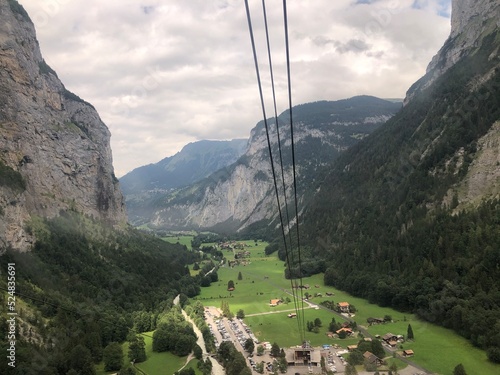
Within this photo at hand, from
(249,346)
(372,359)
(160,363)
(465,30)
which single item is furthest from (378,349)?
(465,30)

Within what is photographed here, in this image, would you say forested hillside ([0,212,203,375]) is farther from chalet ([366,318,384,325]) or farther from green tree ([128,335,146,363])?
chalet ([366,318,384,325])

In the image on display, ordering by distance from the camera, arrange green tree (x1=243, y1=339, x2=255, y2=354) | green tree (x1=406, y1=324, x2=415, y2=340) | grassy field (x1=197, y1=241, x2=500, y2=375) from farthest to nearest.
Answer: green tree (x1=406, y1=324, x2=415, y2=340), green tree (x1=243, y1=339, x2=255, y2=354), grassy field (x1=197, y1=241, x2=500, y2=375)

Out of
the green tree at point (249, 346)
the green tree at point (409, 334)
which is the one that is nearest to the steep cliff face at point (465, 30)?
the green tree at point (409, 334)

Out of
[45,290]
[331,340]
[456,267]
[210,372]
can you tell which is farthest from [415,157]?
[45,290]

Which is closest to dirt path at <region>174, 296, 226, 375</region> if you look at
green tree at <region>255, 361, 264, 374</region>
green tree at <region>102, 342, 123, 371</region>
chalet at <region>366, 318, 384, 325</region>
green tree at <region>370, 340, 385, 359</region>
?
green tree at <region>255, 361, 264, 374</region>

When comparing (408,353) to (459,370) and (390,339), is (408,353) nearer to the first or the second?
(390,339)

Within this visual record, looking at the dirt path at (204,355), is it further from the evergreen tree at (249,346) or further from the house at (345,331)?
the house at (345,331)
